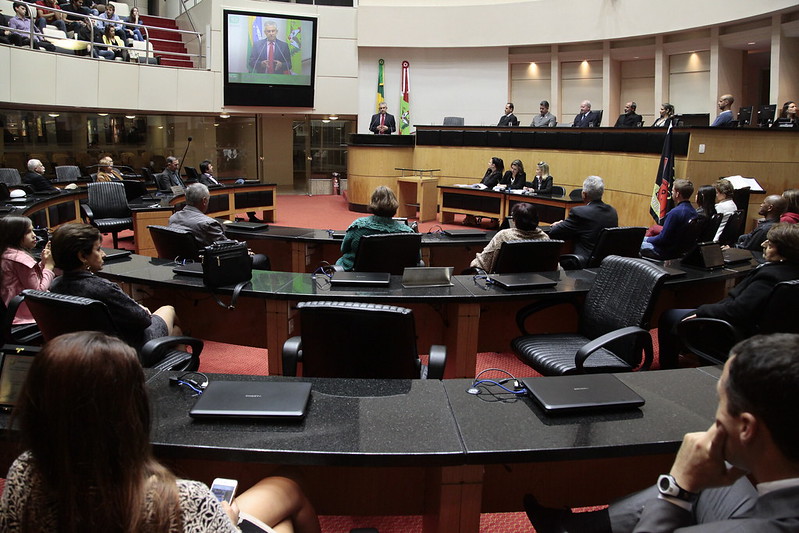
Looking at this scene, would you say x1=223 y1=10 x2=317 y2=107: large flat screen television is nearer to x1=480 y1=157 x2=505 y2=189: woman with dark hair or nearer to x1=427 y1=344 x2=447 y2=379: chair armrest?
x1=480 y1=157 x2=505 y2=189: woman with dark hair

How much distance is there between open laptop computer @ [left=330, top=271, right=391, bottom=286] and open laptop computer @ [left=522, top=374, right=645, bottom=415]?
5.10ft

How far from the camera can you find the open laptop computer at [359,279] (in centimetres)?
354

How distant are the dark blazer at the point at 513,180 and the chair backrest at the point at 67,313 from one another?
8.36 m

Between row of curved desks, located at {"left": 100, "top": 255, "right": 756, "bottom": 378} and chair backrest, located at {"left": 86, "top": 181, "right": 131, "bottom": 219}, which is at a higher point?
chair backrest, located at {"left": 86, "top": 181, "right": 131, "bottom": 219}

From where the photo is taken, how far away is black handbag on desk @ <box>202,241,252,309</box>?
3.49m

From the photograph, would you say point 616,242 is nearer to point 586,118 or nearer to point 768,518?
point 768,518

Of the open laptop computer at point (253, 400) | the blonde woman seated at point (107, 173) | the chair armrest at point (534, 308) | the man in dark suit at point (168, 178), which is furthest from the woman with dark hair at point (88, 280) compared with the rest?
the blonde woman seated at point (107, 173)

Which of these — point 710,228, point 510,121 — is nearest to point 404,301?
point 710,228

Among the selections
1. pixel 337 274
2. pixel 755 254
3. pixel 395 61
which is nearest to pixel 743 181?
pixel 755 254

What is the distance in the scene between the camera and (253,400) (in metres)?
1.94

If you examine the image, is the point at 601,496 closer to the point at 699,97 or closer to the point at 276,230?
the point at 276,230

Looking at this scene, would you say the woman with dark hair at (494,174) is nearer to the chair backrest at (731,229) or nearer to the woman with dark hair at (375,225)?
the chair backrest at (731,229)

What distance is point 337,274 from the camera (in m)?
3.71

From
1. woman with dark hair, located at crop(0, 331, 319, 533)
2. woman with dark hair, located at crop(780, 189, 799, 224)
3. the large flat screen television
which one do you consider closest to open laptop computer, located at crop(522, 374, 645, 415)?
woman with dark hair, located at crop(0, 331, 319, 533)
